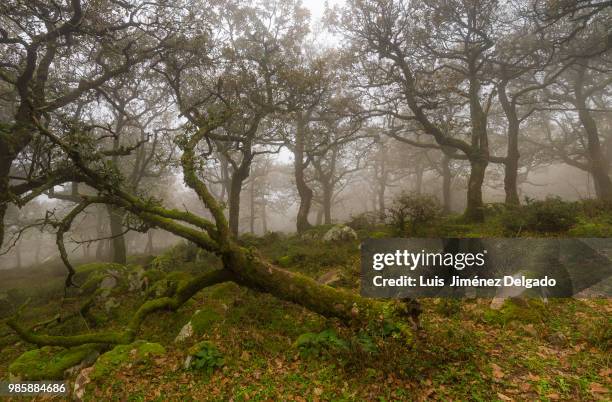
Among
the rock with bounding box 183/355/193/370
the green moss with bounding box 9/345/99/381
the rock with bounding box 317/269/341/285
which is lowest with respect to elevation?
the green moss with bounding box 9/345/99/381

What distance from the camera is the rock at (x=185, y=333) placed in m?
6.88

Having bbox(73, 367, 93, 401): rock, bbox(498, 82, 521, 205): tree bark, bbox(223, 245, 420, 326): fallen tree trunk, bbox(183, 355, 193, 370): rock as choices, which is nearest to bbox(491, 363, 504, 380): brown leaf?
bbox(223, 245, 420, 326): fallen tree trunk

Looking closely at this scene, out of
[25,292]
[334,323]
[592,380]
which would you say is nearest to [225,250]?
[334,323]

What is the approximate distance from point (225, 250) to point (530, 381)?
6.01m

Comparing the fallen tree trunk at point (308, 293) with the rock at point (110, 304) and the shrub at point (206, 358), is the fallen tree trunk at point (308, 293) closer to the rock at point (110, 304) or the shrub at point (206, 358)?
the shrub at point (206, 358)

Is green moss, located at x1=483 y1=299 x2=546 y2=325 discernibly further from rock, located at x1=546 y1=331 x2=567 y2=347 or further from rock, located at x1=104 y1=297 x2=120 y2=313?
rock, located at x1=104 y1=297 x2=120 y2=313

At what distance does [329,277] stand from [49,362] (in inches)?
262

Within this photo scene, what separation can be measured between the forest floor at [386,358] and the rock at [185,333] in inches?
4.6

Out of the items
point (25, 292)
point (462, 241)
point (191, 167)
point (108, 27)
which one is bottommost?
point (25, 292)

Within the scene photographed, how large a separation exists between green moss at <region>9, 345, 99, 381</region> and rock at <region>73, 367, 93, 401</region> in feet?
2.18

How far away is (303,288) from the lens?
6617 mm

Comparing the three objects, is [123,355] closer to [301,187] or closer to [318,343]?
[318,343]

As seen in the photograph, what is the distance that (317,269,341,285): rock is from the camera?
875cm

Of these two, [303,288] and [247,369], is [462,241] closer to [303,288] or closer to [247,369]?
[303,288]
